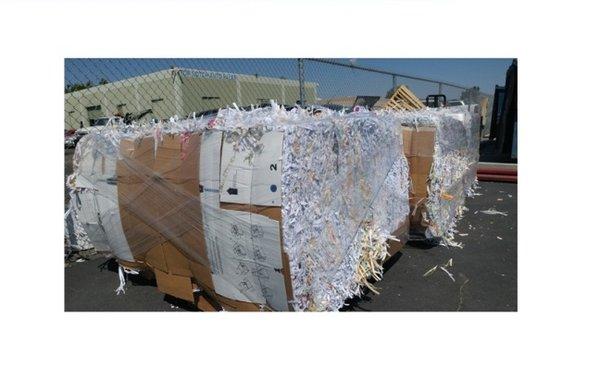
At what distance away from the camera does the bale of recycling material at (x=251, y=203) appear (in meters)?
2.52

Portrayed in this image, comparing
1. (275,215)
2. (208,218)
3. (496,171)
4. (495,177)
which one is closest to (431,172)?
(275,215)

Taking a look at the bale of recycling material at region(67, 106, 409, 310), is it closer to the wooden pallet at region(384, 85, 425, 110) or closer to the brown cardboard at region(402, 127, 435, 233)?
the brown cardboard at region(402, 127, 435, 233)

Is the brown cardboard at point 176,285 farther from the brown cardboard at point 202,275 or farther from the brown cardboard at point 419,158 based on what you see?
the brown cardboard at point 419,158

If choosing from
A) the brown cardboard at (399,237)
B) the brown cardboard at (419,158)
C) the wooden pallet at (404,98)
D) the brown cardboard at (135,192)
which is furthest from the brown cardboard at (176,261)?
the wooden pallet at (404,98)

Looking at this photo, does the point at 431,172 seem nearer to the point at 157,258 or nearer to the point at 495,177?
the point at 157,258

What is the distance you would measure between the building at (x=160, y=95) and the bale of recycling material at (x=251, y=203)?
1508 millimetres

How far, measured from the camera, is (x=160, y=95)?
210 inches

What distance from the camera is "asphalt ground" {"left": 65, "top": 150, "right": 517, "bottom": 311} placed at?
11.5ft

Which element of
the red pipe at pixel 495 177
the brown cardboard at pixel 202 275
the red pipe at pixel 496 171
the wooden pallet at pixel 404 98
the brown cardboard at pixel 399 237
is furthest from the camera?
the red pipe at pixel 496 171

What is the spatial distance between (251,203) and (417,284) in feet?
7.26

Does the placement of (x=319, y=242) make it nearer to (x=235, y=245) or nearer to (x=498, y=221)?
(x=235, y=245)

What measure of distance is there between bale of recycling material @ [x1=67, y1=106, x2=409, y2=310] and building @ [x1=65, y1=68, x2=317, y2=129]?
151 cm

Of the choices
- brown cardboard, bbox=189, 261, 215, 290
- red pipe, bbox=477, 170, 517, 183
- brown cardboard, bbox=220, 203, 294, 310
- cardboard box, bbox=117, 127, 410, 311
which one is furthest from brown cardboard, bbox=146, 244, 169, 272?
red pipe, bbox=477, 170, 517, 183

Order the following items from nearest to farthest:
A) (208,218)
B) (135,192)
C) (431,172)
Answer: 1. (208,218)
2. (135,192)
3. (431,172)
